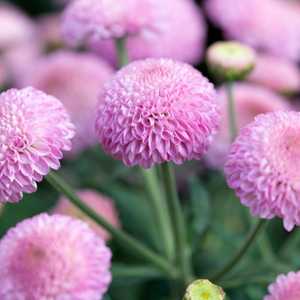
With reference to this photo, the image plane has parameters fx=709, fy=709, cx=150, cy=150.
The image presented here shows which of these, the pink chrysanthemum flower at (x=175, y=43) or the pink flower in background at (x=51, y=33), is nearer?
the pink chrysanthemum flower at (x=175, y=43)

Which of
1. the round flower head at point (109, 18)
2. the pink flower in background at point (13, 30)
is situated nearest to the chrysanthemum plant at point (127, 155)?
the round flower head at point (109, 18)

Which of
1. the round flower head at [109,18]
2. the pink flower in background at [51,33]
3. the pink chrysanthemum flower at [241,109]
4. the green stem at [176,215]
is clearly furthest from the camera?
the pink flower in background at [51,33]

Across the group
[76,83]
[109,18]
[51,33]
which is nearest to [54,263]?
[109,18]

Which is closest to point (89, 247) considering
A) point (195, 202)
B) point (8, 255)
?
point (8, 255)

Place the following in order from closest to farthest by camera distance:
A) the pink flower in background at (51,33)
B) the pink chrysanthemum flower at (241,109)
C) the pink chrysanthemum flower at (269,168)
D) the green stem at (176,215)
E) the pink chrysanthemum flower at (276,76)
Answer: the pink chrysanthemum flower at (269,168) → the green stem at (176,215) → the pink chrysanthemum flower at (241,109) → the pink chrysanthemum flower at (276,76) → the pink flower in background at (51,33)

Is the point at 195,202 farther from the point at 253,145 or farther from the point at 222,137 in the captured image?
the point at 253,145

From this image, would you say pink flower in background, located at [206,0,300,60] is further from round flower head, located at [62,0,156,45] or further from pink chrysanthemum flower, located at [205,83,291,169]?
round flower head, located at [62,0,156,45]

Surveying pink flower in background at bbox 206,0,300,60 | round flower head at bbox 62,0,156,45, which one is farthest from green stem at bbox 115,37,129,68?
pink flower in background at bbox 206,0,300,60

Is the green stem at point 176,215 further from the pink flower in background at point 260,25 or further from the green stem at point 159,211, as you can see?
the pink flower in background at point 260,25
